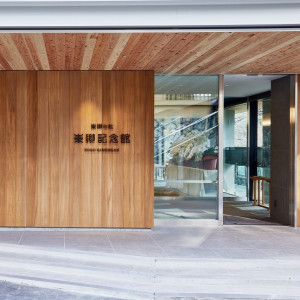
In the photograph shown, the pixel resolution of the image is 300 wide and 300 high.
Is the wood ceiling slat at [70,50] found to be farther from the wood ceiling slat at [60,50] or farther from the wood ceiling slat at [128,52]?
the wood ceiling slat at [128,52]

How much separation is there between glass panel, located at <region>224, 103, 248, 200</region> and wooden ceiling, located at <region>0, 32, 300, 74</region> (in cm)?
341

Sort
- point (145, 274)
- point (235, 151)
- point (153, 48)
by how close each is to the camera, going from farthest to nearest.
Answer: point (235, 151) < point (153, 48) < point (145, 274)

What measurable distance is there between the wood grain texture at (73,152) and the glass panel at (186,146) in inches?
18.8

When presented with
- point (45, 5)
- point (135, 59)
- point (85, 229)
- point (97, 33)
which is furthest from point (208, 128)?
point (45, 5)

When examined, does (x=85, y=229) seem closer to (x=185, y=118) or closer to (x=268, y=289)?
(x=185, y=118)

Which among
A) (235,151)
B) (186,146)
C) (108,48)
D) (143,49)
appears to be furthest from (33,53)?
(235,151)

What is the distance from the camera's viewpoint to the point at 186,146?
29.0 ft

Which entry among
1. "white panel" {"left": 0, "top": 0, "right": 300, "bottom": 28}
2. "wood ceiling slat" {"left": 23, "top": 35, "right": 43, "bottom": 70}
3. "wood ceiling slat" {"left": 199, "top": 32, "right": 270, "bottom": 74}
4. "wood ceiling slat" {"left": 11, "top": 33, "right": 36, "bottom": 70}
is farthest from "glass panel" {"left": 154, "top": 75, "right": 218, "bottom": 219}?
"white panel" {"left": 0, "top": 0, "right": 300, "bottom": 28}

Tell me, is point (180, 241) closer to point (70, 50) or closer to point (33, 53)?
point (70, 50)

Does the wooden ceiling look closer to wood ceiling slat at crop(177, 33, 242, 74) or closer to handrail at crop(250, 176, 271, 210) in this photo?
wood ceiling slat at crop(177, 33, 242, 74)

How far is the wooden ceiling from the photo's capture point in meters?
5.93

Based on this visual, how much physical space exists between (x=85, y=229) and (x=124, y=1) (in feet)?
15.1

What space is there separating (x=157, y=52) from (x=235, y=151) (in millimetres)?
5996

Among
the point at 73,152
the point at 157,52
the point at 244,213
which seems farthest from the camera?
the point at 244,213
